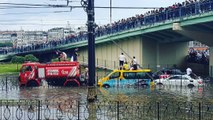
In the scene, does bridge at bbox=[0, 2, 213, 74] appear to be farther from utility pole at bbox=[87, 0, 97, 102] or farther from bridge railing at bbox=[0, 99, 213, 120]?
utility pole at bbox=[87, 0, 97, 102]

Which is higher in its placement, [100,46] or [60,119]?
[100,46]

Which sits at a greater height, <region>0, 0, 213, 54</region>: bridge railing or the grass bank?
<region>0, 0, 213, 54</region>: bridge railing

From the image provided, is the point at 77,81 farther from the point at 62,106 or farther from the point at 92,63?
the point at 92,63

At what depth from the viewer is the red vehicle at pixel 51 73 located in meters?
36.8

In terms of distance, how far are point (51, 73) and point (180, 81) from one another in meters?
10.8

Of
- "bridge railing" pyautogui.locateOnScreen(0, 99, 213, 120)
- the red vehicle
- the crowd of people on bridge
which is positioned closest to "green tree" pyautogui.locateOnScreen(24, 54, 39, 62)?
the crowd of people on bridge

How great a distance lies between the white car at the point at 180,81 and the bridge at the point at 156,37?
4.90 meters

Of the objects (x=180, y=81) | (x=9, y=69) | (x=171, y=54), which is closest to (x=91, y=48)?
(x=180, y=81)

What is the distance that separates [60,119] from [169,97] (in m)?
11.3

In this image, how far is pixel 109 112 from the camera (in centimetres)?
1989

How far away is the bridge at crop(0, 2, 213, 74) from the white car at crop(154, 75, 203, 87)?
490cm

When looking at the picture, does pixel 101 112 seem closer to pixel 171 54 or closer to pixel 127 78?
pixel 127 78

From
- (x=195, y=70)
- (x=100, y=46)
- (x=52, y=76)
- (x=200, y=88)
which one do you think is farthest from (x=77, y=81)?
(x=100, y=46)

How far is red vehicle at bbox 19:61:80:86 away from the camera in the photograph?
36844 mm
